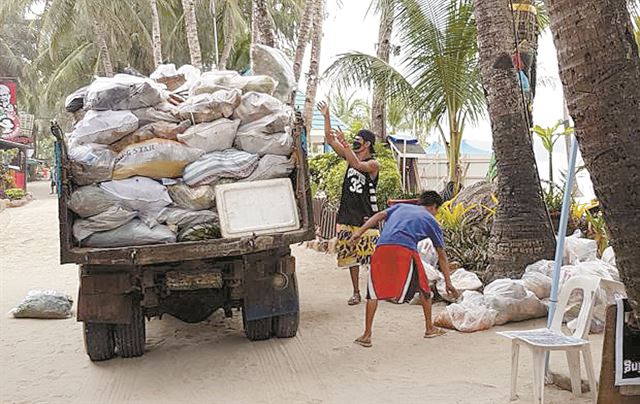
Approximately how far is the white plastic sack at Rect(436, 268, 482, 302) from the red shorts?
1.34m

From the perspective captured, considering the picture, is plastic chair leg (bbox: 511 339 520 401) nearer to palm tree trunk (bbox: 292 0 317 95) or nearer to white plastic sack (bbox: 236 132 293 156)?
white plastic sack (bbox: 236 132 293 156)

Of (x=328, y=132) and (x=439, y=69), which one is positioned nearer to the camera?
(x=328, y=132)

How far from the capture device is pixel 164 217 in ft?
17.3

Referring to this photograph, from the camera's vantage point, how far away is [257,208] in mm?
5387

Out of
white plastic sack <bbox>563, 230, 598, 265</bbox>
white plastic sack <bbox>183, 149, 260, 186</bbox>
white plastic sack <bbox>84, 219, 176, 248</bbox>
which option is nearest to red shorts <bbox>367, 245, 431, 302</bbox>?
white plastic sack <bbox>183, 149, 260, 186</bbox>

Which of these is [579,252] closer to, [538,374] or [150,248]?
[538,374]

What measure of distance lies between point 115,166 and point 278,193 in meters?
1.30

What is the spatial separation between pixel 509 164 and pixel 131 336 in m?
4.02

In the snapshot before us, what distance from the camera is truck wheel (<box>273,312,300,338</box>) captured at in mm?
5844

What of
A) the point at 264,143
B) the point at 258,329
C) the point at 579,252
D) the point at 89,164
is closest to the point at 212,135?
the point at 264,143

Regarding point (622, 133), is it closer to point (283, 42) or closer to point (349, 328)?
point (349, 328)

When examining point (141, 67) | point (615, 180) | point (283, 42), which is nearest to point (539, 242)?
point (615, 180)

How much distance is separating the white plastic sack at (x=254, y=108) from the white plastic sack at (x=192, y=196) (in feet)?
2.59

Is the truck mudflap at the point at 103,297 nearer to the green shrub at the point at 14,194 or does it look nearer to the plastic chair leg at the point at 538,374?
the plastic chair leg at the point at 538,374
